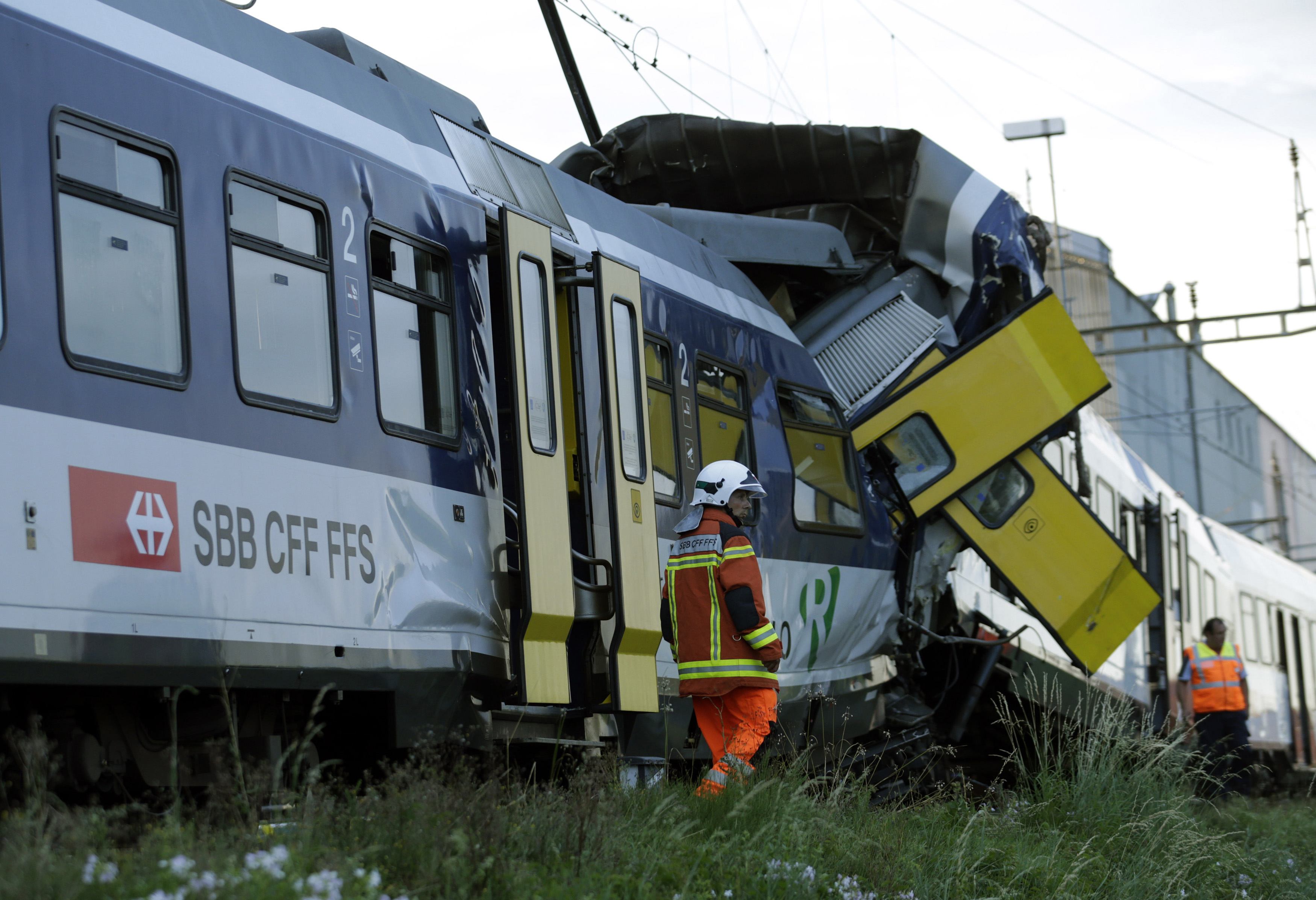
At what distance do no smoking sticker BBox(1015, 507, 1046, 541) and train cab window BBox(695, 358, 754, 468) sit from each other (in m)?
2.43

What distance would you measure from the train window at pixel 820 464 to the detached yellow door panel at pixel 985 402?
14.3 inches

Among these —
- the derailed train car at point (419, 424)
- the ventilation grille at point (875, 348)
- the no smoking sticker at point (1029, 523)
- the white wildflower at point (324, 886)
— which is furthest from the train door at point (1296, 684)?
the white wildflower at point (324, 886)

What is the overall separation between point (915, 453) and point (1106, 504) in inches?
180

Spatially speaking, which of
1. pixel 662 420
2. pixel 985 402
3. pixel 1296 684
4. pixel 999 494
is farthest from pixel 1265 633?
pixel 662 420

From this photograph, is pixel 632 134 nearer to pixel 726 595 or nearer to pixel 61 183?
pixel 726 595

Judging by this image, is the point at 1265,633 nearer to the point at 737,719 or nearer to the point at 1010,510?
the point at 1010,510

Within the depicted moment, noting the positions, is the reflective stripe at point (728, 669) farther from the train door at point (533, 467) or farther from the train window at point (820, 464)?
the train window at point (820, 464)

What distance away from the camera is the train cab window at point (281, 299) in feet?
17.8

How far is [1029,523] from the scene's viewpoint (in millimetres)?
10625

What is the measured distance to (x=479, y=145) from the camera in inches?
291

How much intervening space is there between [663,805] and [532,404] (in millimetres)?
2140

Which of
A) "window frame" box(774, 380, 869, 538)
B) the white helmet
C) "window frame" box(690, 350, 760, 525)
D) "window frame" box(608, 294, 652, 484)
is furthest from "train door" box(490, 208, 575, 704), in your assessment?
"window frame" box(774, 380, 869, 538)

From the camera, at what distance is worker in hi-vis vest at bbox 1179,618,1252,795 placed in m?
13.5

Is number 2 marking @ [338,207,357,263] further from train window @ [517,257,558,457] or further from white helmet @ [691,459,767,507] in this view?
white helmet @ [691,459,767,507]
